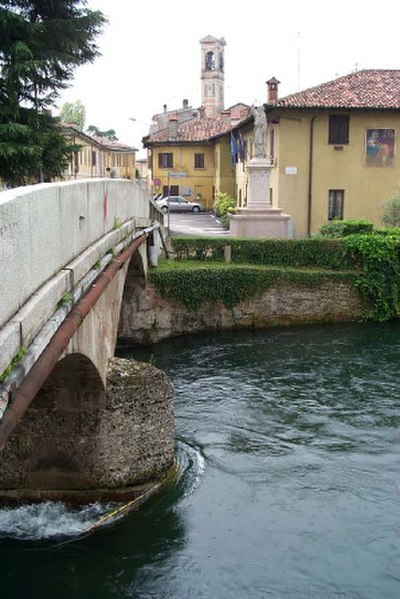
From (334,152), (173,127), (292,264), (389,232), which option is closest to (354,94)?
(334,152)

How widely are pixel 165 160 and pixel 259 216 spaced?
28785 mm

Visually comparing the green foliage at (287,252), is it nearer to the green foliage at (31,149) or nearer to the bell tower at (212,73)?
the green foliage at (31,149)

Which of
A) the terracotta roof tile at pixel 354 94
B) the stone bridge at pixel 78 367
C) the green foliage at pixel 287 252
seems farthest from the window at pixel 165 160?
the stone bridge at pixel 78 367

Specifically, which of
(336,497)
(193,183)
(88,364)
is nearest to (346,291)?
(336,497)

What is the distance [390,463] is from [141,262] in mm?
11461

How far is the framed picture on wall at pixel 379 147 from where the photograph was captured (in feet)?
119

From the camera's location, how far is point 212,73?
8894cm

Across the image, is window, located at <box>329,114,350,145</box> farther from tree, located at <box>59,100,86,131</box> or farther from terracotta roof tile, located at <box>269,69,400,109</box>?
tree, located at <box>59,100,86,131</box>

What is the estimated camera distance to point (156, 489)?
12867 mm

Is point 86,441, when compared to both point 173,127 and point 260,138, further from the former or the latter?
point 173,127

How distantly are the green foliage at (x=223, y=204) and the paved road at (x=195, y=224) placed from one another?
64 cm

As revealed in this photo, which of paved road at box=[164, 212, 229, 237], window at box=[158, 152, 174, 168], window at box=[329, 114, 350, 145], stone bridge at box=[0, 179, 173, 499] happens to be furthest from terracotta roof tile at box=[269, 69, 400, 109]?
window at box=[158, 152, 174, 168]

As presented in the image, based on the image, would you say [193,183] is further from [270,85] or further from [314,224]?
[314,224]

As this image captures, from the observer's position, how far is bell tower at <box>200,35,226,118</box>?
292ft
